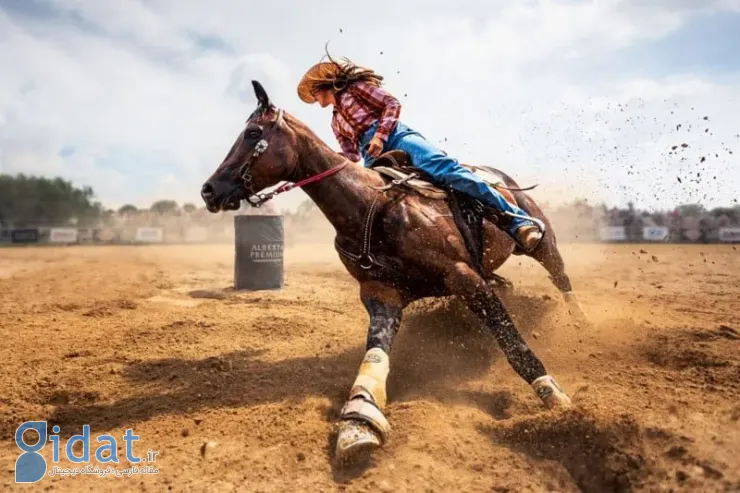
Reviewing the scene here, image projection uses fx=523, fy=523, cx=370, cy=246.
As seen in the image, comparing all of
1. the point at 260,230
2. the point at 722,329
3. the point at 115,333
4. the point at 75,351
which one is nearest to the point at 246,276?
the point at 260,230

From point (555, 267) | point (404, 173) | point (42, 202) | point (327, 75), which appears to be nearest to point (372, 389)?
point (404, 173)

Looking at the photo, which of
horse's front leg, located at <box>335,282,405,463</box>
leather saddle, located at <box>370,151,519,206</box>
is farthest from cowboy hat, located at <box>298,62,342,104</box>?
horse's front leg, located at <box>335,282,405,463</box>

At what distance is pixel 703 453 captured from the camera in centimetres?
256

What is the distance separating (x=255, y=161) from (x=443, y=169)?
1.51m

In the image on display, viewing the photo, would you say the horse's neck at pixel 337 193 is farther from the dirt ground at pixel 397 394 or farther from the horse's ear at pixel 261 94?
the dirt ground at pixel 397 394

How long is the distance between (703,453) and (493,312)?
58.4 inches

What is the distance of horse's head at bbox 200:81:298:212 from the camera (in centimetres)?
360

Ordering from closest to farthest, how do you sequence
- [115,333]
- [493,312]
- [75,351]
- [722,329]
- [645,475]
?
[645,475] → [493,312] → [75,351] → [722,329] → [115,333]

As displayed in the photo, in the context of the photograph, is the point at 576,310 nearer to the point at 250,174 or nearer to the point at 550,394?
the point at 550,394

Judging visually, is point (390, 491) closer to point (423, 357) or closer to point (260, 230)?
point (423, 357)

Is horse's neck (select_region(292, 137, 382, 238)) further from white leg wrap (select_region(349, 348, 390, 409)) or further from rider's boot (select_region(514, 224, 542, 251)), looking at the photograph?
rider's boot (select_region(514, 224, 542, 251))

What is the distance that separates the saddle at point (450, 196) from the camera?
4.11 metres

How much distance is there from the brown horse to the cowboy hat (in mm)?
1021

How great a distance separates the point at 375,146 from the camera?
4.31 m
